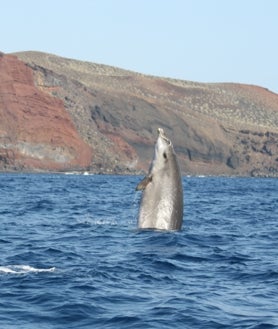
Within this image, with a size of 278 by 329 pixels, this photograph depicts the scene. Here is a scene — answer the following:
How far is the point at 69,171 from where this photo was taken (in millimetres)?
122438

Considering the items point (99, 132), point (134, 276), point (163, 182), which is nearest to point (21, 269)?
point (134, 276)

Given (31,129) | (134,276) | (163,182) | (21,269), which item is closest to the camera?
(134,276)

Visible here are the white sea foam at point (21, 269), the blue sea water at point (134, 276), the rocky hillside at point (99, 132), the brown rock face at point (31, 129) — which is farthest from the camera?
the rocky hillside at point (99, 132)

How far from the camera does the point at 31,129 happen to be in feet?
393

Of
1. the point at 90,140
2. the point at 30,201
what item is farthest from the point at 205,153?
the point at 30,201

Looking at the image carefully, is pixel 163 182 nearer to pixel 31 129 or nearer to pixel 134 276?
pixel 134 276

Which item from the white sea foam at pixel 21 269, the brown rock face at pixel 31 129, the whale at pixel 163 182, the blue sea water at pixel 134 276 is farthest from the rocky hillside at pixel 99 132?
the white sea foam at pixel 21 269

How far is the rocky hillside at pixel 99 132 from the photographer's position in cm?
11969

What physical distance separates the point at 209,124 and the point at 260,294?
15052 centimetres

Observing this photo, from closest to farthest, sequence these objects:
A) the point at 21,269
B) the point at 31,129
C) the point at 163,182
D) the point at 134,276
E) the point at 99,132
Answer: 1. the point at 134,276
2. the point at 21,269
3. the point at 163,182
4. the point at 31,129
5. the point at 99,132

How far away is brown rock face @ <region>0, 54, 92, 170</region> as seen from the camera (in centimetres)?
11769

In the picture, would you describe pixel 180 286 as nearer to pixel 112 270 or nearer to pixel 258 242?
pixel 112 270

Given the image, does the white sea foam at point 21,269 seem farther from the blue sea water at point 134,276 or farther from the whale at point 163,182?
the whale at point 163,182

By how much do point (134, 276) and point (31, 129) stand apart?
104308mm
